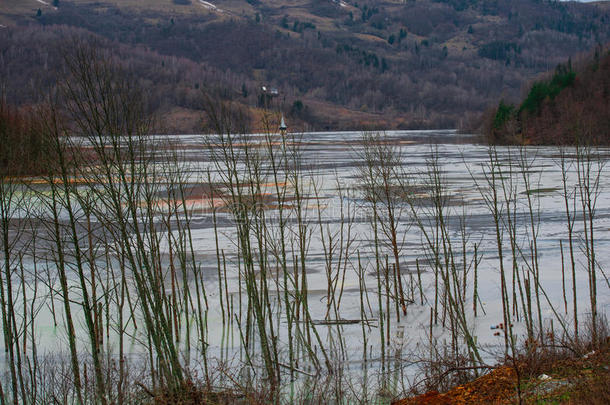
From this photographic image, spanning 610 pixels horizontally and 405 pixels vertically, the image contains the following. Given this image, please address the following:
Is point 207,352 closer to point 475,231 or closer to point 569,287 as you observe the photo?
point 569,287

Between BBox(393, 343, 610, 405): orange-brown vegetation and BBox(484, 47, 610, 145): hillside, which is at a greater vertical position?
BBox(484, 47, 610, 145): hillside

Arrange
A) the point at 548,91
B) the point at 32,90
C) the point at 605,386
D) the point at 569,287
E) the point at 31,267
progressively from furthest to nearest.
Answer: the point at 548,91, the point at 31,267, the point at 569,287, the point at 32,90, the point at 605,386

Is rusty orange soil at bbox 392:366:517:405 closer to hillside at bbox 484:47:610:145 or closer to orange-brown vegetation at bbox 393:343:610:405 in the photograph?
orange-brown vegetation at bbox 393:343:610:405

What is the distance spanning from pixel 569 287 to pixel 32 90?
562 inches

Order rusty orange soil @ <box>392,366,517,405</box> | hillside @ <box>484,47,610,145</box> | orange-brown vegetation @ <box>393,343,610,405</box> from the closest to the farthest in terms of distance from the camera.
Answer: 1. orange-brown vegetation @ <box>393,343,610,405</box>
2. rusty orange soil @ <box>392,366,517,405</box>
3. hillside @ <box>484,47,610,145</box>

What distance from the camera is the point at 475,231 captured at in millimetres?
23203

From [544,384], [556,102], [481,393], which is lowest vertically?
[481,393]

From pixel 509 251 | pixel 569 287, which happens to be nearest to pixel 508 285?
pixel 569 287

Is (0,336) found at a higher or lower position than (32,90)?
lower

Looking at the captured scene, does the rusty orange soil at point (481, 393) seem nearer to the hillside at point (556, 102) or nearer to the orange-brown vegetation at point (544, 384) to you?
the orange-brown vegetation at point (544, 384)

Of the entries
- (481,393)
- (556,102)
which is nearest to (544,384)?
(481,393)

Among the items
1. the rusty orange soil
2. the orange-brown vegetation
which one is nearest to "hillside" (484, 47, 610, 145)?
the orange-brown vegetation

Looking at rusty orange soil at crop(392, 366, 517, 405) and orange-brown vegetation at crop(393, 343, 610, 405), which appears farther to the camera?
rusty orange soil at crop(392, 366, 517, 405)

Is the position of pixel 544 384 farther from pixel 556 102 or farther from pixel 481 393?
pixel 556 102
